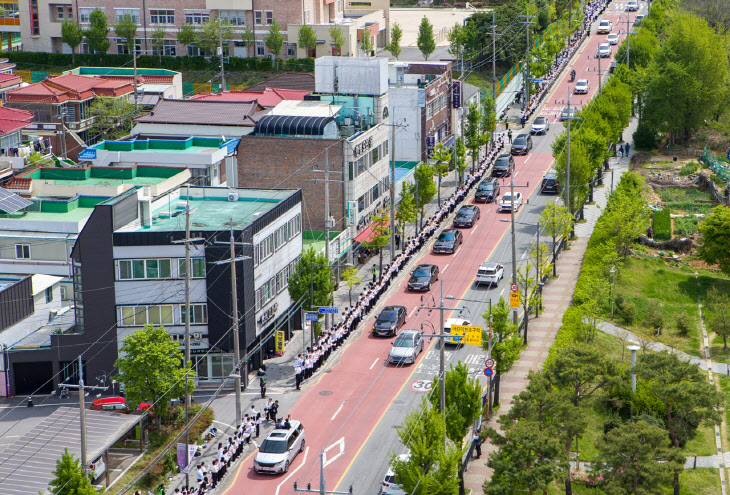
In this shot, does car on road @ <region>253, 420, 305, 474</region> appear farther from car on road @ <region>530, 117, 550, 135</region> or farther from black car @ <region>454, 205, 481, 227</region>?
car on road @ <region>530, 117, 550, 135</region>

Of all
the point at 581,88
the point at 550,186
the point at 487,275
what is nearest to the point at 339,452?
the point at 487,275

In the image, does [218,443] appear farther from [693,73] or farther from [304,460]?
[693,73]

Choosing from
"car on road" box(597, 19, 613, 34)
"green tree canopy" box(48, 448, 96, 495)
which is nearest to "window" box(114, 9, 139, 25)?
"car on road" box(597, 19, 613, 34)

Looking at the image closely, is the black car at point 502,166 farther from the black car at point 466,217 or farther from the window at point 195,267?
the window at point 195,267

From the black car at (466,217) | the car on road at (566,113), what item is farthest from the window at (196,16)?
the black car at (466,217)

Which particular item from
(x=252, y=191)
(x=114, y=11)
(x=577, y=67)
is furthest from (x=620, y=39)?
(x=252, y=191)

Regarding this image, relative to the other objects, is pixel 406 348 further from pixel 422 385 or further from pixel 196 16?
pixel 196 16
